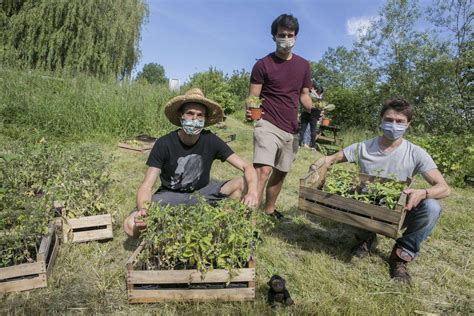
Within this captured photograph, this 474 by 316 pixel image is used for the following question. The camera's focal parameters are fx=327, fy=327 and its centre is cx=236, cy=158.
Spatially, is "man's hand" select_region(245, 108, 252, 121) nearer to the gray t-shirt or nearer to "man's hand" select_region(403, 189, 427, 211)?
the gray t-shirt

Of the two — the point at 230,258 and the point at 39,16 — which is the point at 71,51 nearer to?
the point at 39,16

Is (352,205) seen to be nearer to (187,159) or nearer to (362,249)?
(362,249)

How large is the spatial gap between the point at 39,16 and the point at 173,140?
42.6ft

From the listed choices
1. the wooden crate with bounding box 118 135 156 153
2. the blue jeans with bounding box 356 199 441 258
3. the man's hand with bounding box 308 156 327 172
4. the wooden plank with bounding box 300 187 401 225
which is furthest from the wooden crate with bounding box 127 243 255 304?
the wooden crate with bounding box 118 135 156 153

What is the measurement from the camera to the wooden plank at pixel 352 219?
2.47 m

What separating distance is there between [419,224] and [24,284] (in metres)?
3.02

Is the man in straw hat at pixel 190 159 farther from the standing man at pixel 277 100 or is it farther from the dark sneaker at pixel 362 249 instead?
the dark sneaker at pixel 362 249

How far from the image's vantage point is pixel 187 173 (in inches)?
122

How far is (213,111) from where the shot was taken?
3098mm

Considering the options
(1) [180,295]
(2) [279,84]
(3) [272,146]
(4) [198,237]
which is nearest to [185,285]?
(1) [180,295]

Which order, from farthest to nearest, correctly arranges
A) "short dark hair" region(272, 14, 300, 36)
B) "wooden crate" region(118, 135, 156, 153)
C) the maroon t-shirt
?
1. "wooden crate" region(118, 135, 156, 153)
2. the maroon t-shirt
3. "short dark hair" region(272, 14, 300, 36)

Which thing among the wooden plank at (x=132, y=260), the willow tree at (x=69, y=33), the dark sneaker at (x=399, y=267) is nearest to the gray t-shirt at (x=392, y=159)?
the dark sneaker at (x=399, y=267)

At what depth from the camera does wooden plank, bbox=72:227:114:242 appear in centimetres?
297

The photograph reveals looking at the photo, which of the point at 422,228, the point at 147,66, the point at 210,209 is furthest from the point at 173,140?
the point at 147,66
